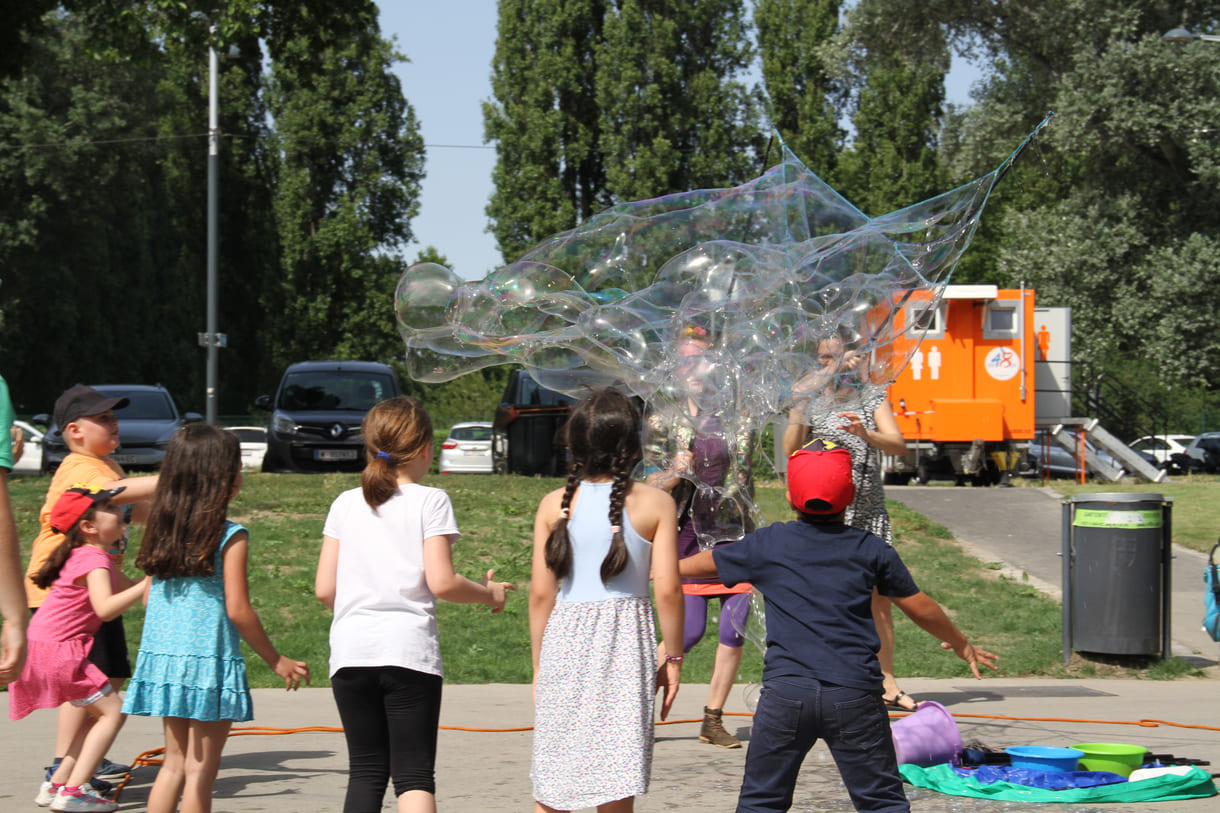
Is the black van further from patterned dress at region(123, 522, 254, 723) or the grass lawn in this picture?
patterned dress at region(123, 522, 254, 723)

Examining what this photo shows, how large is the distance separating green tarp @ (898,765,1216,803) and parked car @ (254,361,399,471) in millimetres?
13284

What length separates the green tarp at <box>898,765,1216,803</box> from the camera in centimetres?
516

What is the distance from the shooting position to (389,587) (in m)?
4.07

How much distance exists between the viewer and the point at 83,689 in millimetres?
4887

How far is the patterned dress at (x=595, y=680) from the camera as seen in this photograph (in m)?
3.79

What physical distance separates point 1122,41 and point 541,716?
23.5m

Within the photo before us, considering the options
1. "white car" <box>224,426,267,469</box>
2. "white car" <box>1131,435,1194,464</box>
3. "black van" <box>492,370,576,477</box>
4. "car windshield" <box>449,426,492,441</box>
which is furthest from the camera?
"white car" <box>224,426,267,469</box>

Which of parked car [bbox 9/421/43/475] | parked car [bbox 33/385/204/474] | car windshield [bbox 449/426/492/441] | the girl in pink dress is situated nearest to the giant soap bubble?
the girl in pink dress

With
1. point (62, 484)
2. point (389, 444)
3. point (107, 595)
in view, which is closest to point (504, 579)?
point (62, 484)

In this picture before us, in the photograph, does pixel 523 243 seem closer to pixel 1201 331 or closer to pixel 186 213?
pixel 186 213

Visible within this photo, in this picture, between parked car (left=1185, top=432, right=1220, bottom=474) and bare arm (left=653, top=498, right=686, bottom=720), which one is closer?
bare arm (left=653, top=498, right=686, bottom=720)

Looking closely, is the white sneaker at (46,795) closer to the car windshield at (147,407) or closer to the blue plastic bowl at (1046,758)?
the blue plastic bowl at (1046,758)

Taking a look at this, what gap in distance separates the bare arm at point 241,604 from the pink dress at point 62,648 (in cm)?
79

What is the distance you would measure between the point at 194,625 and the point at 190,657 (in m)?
0.11
